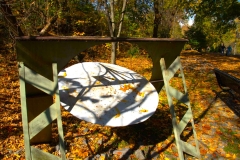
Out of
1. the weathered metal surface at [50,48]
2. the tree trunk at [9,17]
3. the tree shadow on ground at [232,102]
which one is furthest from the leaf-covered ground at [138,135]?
the tree trunk at [9,17]

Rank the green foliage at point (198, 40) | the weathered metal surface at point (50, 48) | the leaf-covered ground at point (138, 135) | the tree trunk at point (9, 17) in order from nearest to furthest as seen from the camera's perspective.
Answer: the weathered metal surface at point (50, 48) → the leaf-covered ground at point (138, 135) → the tree trunk at point (9, 17) → the green foliage at point (198, 40)

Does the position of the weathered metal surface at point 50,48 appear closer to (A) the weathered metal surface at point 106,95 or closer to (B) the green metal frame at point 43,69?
(B) the green metal frame at point 43,69

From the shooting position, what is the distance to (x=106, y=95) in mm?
3328

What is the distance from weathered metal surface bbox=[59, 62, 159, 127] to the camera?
110 inches

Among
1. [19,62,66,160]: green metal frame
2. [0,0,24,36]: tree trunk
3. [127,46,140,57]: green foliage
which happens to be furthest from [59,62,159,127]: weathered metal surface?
[127,46,140,57]: green foliage

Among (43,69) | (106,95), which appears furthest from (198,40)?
(43,69)

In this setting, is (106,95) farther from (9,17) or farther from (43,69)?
(9,17)

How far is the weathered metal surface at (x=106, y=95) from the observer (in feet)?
9.16

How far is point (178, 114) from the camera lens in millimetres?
4867

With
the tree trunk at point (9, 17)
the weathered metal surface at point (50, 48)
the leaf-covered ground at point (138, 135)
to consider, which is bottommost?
the leaf-covered ground at point (138, 135)

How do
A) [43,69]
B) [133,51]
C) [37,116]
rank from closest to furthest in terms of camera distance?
1. [37,116]
2. [43,69]
3. [133,51]

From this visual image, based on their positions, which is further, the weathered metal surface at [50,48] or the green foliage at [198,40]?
the green foliage at [198,40]

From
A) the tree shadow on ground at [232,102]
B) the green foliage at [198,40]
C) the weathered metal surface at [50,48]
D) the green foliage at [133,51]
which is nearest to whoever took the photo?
the weathered metal surface at [50,48]

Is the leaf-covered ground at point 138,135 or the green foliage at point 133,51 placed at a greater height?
the green foliage at point 133,51
